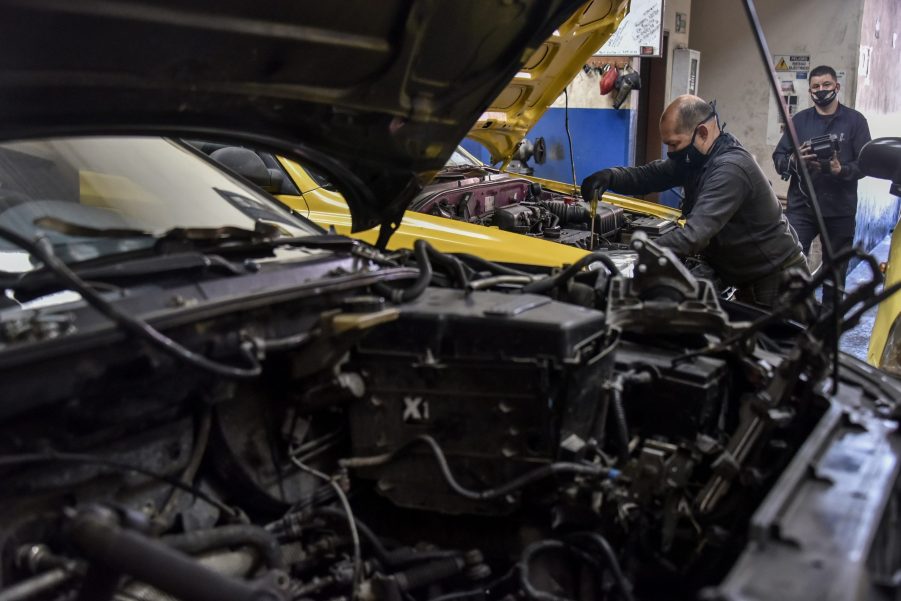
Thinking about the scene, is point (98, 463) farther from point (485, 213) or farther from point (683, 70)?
point (683, 70)

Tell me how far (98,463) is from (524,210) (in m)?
4.06

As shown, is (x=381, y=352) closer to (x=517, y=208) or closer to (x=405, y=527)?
(x=405, y=527)

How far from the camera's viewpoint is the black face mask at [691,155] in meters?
4.55

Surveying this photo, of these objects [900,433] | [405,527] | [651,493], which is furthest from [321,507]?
[900,433]

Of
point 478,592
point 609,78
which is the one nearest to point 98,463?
point 478,592

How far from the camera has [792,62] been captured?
30.7 ft

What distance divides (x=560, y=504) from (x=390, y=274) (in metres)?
0.67

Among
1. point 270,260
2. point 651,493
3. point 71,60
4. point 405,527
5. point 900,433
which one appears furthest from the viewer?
point 405,527

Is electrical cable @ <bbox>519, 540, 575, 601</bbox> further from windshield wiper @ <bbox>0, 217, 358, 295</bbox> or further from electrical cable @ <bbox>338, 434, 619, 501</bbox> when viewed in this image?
windshield wiper @ <bbox>0, 217, 358, 295</bbox>

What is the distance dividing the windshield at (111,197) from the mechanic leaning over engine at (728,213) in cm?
→ 239

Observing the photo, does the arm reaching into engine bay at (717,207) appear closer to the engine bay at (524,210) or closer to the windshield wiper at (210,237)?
the engine bay at (524,210)

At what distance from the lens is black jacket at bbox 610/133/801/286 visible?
421 centimetres

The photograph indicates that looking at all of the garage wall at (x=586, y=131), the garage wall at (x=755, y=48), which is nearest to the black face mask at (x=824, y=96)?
the garage wall at (x=586, y=131)

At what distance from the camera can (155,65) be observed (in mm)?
1730
